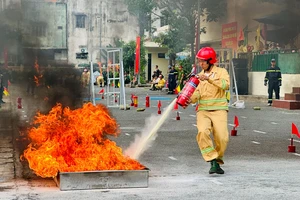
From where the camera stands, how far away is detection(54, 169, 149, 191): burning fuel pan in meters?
8.19

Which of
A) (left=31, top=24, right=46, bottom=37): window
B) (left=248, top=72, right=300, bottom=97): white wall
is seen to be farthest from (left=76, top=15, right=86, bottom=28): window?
(left=248, top=72, right=300, bottom=97): white wall

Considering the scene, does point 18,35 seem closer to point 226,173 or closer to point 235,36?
point 226,173

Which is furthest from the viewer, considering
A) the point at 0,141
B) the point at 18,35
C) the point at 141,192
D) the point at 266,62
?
the point at 266,62

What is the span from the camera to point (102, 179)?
Answer: 8.26 m

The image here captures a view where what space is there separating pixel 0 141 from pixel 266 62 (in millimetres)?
18074

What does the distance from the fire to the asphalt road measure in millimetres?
274

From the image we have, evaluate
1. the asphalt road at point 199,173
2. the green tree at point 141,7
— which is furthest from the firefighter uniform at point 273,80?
the green tree at point 141,7

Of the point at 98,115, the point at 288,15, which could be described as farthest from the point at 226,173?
the point at 288,15

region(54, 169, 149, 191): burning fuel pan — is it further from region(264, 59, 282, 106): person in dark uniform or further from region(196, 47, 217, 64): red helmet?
region(264, 59, 282, 106): person in dark uniform

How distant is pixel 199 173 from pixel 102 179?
5.98ft

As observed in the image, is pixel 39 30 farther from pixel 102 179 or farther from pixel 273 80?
pixel 273 80

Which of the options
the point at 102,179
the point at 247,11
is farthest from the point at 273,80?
the point at 102,179

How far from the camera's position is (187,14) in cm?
1507

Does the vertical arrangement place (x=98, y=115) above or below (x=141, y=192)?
above
